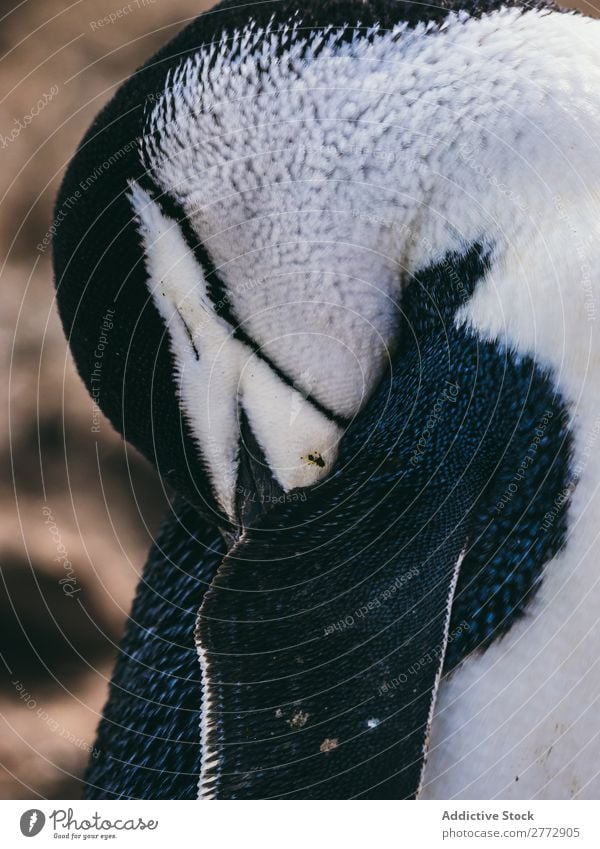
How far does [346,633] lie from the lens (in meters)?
0.51

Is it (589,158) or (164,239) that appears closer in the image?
(589,158)

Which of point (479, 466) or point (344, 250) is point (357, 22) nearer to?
point (344, 250)

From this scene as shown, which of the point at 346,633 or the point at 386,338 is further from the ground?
the point at 386,338

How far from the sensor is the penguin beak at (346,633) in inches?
19.6

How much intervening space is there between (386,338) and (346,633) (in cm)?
19

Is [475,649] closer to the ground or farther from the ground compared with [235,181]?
closer to the ground

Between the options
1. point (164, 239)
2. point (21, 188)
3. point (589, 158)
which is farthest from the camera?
point (21, 188)

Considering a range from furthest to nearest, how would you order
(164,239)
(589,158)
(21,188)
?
(21,188), (164,239), (589,158)

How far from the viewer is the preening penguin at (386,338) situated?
490 mm

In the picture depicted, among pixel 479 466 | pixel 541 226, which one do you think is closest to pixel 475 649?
pixel 479 466

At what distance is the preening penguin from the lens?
1.61 feet

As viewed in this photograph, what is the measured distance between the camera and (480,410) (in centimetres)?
53

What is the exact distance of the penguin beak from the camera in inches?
19.6

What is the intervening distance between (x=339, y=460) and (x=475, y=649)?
0.49ft
